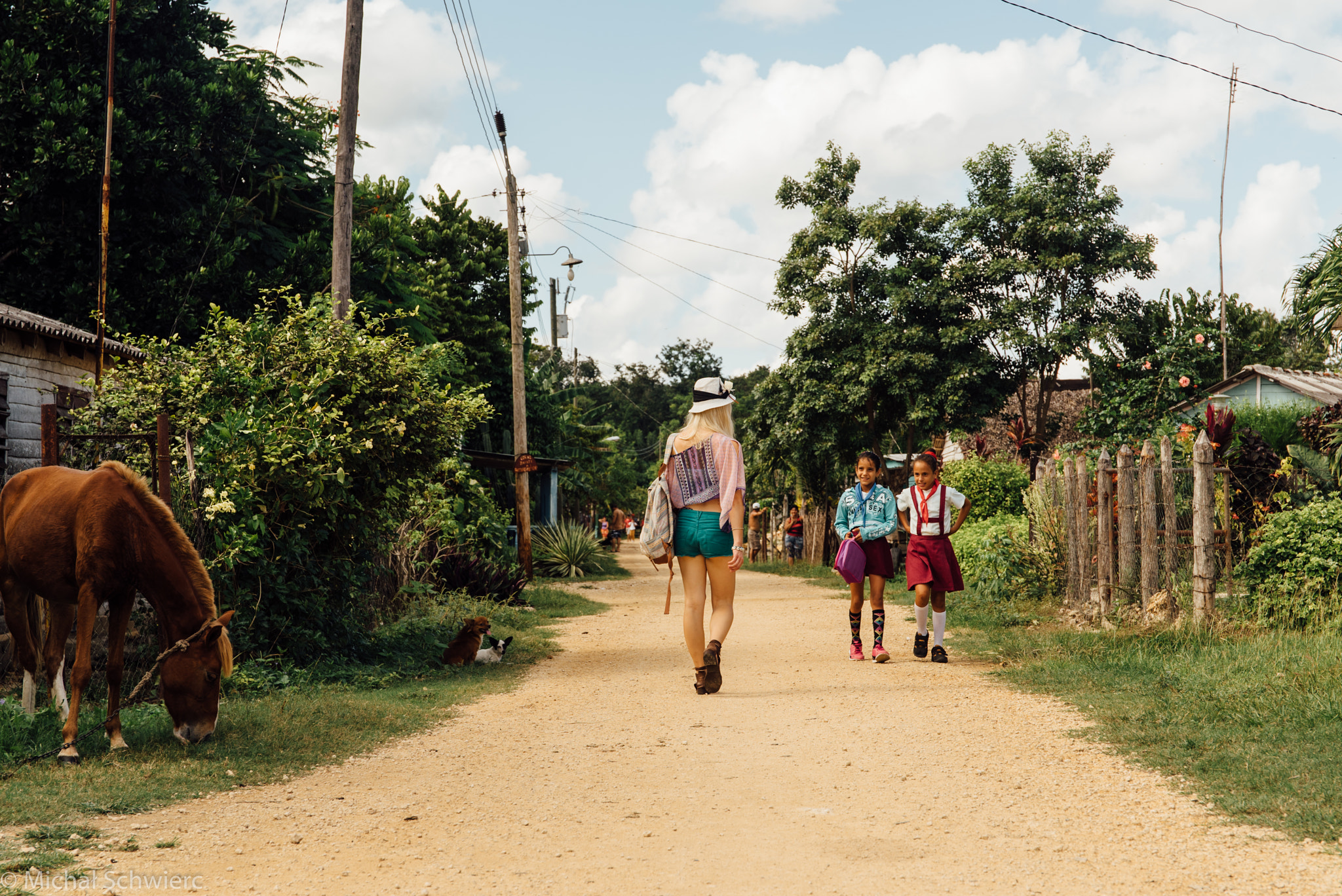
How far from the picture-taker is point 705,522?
24.3ft

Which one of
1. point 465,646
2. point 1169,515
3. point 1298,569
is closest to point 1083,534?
point 1169,515

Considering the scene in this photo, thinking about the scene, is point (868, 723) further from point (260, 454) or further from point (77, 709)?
point (260, 454)

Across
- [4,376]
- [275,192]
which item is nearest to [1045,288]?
[275,192]

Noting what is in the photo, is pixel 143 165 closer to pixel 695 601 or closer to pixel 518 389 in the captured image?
pixel 518 389

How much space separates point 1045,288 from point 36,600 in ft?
58.1

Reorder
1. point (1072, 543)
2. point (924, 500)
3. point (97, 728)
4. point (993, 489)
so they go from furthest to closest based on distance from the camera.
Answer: point (993, 489), point (1072, 543), point (924, 500), point (97, 728)

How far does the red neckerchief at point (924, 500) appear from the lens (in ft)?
29.1

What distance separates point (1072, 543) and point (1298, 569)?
106 inches

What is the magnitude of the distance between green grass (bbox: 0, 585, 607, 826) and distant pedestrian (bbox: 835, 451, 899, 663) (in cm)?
303

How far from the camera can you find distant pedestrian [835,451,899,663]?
870cm

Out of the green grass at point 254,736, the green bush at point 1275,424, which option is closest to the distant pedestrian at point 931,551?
the green grass at point 254,736

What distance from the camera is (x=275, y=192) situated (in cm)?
1781

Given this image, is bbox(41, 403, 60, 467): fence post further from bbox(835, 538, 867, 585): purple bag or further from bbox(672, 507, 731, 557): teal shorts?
bbox(835, 538, 867, 585): purple bag

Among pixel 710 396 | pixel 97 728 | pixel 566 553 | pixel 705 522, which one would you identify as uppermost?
pixel 710 396
